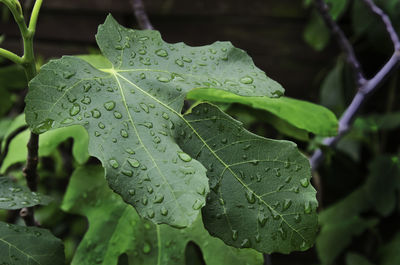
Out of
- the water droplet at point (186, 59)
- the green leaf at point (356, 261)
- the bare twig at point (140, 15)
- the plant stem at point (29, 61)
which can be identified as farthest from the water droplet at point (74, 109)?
the green leaf at point (356, 261)

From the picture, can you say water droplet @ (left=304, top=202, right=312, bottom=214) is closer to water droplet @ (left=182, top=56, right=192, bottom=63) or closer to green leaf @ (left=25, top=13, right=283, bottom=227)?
green leaf @ (left=25, top=13, right=283, bottom=227)

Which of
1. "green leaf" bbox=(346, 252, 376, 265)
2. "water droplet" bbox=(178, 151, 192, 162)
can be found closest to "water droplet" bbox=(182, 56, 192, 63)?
"water droplet" bbox=(178, 151, 192, 162)

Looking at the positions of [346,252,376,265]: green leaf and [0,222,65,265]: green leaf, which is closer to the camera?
[0,222,65,265]: green leaf

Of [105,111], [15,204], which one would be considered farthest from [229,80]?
[15,204]

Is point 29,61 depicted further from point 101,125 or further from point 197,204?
point 197,204

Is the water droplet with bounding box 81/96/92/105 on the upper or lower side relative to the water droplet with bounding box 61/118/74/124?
upper

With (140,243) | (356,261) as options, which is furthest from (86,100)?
(356,261)

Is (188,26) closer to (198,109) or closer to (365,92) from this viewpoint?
(365,92)

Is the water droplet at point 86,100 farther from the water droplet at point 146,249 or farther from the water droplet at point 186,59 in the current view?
the water droplet at point 146,249
